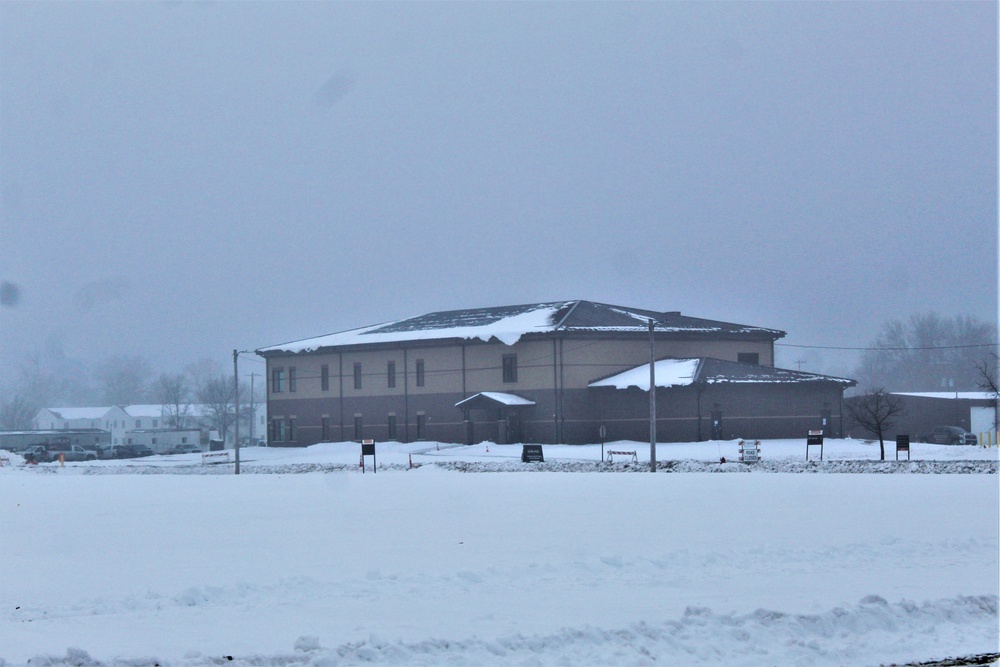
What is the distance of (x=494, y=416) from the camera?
240 feet

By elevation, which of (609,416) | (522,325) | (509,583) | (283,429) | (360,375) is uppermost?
(522,325)

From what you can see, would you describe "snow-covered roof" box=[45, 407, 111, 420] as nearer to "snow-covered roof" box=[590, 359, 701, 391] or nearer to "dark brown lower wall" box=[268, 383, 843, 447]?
"dark brown lower wall" box=[268, 383, 843, 447]

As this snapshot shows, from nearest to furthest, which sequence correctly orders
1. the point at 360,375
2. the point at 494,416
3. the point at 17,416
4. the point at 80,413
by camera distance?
the point at 494,416, the point at 360,375, the point at 80,413, the point at 17,416

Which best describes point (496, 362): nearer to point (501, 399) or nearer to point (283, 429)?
point (501, 399)

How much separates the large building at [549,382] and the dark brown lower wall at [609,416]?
2.8 inches

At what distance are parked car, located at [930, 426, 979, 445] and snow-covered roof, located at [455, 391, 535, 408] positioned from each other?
28.7 metres

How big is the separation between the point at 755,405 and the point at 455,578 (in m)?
55.2

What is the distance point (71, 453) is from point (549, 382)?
142 feet

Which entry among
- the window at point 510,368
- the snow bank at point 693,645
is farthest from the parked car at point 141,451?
the snow bank at point 693,645

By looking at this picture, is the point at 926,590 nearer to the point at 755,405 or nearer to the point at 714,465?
the point at 714,465

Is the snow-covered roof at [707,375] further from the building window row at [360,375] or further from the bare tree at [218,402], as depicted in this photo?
the bare tree at [218,402]

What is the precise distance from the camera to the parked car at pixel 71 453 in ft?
292

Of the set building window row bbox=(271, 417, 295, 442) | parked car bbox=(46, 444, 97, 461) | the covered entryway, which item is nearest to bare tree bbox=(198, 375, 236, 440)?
parked car bbox=(46, 444, 97, 461)

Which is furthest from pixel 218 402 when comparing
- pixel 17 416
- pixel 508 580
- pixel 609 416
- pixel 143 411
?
pixel 508 580
